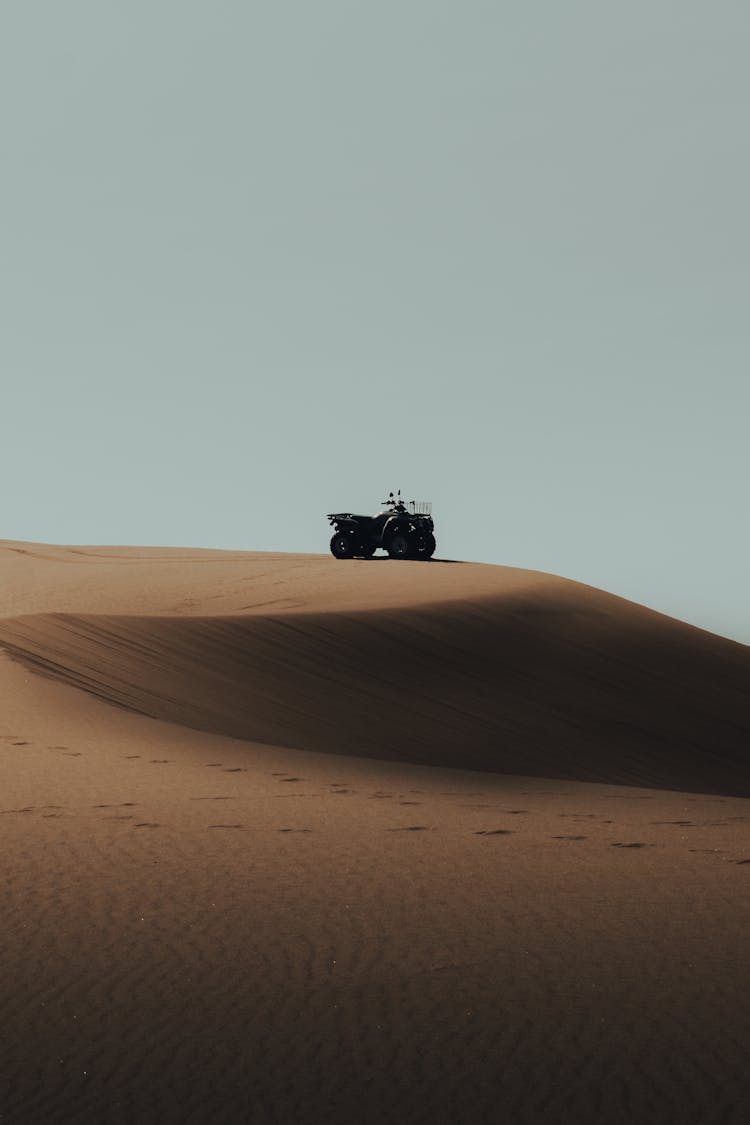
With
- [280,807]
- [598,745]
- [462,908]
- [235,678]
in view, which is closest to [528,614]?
[598,745]

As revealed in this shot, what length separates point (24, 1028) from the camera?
5.00 m

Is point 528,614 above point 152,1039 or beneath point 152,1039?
above

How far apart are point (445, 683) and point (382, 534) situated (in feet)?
49.7

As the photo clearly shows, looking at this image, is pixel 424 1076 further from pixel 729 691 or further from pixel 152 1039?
pixel 729 691

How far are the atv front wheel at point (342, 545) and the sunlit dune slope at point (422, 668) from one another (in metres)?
5.02

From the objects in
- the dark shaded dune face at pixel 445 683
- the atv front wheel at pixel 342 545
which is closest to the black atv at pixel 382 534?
the atv front wheel at pixel 342 545

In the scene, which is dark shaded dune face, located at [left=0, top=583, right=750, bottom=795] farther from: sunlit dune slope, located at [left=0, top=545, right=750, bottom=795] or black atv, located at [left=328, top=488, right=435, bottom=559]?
black atv, located at [left=328, top=488, right=435, bottom=559]

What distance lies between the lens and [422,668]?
21.2 metres

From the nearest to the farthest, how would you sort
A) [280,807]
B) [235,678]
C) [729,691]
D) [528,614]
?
[280,807] → [235,678] → [729,691] → [528,614]

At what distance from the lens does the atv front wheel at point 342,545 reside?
116ft

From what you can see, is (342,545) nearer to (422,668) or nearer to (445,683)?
(422,668)

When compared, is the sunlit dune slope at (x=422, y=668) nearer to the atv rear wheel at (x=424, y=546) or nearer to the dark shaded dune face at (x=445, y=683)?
the dark shaded dune face at (x=445, y=683)

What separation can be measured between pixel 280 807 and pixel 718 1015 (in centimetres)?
498

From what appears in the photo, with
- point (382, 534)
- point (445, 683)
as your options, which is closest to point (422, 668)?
point (445, 683)
